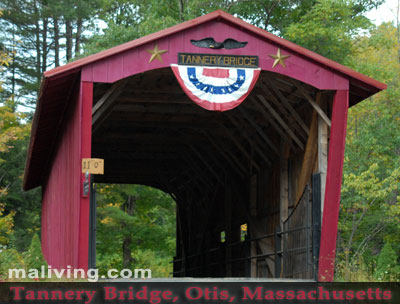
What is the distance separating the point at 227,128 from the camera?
1953 centimetres

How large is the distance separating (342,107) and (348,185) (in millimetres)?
10107

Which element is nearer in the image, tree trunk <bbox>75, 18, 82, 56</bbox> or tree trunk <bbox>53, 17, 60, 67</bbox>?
tree trunk <bbox>53, 17, 60, 67</bbox>

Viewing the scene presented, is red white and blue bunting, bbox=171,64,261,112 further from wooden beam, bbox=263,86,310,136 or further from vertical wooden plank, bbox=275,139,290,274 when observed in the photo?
vertical wooden plank, bbox=275,139,290,274

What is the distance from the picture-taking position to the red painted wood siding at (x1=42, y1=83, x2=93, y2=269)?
12.9m

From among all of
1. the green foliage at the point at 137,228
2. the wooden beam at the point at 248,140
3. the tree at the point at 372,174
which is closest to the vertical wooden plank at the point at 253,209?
the wooden beam at the point at 248,140

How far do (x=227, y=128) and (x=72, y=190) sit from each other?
6011 millimetres

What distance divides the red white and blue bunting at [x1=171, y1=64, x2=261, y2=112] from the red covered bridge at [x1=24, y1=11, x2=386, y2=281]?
0.02m

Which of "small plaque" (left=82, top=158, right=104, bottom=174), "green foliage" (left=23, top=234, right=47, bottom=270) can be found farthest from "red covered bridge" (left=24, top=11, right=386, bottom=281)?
"green foliage" (left=23, top=234, right=47, bottom=270)

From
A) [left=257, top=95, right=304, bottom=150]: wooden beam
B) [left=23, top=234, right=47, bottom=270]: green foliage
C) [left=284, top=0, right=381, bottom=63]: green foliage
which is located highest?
[left=284, top=0, right=381, bottom=63]: green foliage

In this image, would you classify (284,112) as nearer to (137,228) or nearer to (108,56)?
(108,56)

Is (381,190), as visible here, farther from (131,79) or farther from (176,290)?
(176,290)

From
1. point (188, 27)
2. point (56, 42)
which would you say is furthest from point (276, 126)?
point (56, 42)

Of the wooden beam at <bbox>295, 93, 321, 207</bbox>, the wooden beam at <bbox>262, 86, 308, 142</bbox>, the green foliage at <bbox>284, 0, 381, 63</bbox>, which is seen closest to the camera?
the wooden beam at <bbox>295, 93, 321, 207</bbox>

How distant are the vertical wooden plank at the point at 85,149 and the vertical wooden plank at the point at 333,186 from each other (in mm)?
4272
